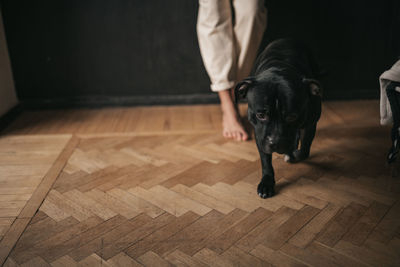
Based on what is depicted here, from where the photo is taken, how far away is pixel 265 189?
4.35 feet

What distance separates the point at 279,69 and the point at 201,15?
843 millimetres

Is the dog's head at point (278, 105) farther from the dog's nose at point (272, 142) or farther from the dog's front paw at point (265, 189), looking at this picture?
the dog's front paw at point (265, 189)

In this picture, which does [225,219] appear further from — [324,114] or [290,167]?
[324,114]

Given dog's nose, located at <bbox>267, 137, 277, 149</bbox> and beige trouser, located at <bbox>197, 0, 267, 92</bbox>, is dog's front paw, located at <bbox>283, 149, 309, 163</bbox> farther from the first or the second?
beige trouser, located at <bbox>197, 0, 267, 92</bbox>

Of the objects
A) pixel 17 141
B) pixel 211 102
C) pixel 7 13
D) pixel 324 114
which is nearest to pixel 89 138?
pixel 17 141

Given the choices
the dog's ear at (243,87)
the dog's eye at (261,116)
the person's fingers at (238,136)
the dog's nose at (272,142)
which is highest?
the dog's ear at (243,87)

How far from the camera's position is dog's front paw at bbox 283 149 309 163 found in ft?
4.98

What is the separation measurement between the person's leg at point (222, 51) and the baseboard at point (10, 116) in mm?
1264

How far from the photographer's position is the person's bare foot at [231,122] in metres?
1.89

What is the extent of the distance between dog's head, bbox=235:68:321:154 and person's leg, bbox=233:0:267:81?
0.77 meters

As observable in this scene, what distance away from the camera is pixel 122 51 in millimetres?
2418

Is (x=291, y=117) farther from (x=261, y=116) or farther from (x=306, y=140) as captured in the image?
(x=306, y=140)

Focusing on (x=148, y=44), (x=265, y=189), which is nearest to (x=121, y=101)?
(x=148, y=44)

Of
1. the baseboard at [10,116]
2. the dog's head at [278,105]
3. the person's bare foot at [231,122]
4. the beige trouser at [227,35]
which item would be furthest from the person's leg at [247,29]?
the baseboard at [10,116]
